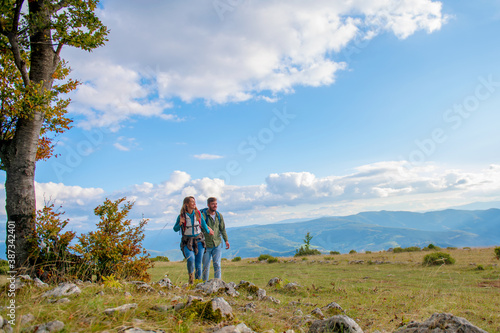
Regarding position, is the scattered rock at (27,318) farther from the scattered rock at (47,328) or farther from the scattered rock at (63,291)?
the scattered rock at (63,291)

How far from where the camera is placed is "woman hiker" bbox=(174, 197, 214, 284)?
9.21 metres

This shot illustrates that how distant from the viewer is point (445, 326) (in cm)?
399

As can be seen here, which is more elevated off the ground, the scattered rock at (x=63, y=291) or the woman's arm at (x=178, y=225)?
the woman's arm at (x=178, y=225)

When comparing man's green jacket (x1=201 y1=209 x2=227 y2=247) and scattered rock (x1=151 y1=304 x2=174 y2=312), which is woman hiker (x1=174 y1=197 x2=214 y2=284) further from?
scattered rock (x1=151 y1=304 x2=174 y2=312)

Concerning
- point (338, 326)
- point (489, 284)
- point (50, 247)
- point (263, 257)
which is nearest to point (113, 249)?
point (50, 247)

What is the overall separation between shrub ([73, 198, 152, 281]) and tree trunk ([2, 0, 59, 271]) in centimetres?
159

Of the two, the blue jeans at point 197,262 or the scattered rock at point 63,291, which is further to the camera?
the blue jeans at point 197,262

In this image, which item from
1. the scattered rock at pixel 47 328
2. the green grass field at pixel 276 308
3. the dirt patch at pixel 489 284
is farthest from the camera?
the dirt patch at pixel 489 284

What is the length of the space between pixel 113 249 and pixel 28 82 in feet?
18.9

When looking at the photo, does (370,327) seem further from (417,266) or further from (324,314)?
(417,266)

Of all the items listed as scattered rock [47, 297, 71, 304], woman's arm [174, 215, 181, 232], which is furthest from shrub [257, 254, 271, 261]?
scattered rock [47, 297, 71, 304]

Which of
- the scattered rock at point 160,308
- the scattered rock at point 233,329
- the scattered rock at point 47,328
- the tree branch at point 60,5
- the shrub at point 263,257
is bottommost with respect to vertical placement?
the shrub at point 263,257

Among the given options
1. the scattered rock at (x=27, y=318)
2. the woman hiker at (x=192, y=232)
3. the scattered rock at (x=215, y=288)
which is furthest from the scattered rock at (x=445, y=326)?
the woman hiker at (x=192, y=232)

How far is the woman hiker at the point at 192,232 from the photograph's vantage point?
9206 millimetres
